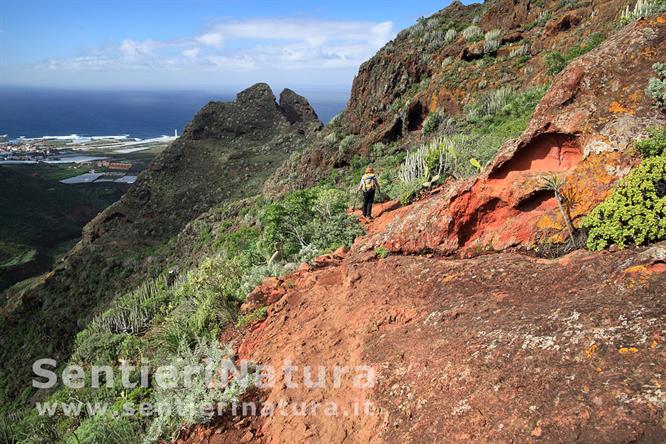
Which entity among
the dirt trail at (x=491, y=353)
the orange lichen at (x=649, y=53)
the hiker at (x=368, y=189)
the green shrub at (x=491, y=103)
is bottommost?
→ the dirt trail at (x=491, y=353)

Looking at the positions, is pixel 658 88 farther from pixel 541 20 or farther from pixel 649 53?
pixel 541 20

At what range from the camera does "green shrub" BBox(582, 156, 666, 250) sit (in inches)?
156

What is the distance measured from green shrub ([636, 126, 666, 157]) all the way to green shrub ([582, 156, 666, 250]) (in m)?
0.46

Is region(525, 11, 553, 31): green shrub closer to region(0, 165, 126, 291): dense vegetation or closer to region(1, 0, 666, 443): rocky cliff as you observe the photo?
region(1, 0, 666, 443): rocky cliff

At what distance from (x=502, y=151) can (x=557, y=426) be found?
4.49 metres

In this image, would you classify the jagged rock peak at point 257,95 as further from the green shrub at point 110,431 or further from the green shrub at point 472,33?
the green shrub at point 110,431

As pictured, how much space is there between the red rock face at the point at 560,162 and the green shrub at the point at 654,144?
0.53 ft

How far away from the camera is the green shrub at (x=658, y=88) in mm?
5090

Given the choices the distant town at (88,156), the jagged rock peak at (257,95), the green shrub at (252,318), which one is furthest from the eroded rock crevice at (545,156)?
the distant town at (88,156)

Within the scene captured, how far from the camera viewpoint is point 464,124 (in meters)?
15.3

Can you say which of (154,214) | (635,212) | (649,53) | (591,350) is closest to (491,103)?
(649,53)

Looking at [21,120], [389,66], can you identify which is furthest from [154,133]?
[389,66]

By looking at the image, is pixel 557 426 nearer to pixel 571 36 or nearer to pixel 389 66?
pixel 571 36

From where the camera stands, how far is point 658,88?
5.14m
